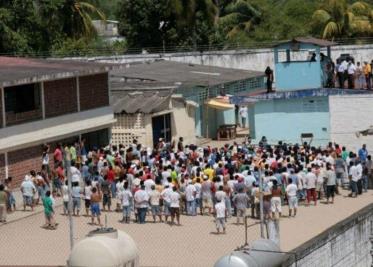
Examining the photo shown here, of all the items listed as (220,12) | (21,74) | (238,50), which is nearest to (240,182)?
(21,74)

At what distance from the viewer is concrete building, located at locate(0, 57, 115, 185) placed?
31594 millimetres

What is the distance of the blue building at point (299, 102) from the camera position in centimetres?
3953

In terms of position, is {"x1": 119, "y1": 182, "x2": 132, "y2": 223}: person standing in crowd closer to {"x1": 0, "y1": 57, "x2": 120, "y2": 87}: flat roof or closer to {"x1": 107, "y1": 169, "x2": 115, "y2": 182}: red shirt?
{"x1": 107, "y1": 169, "x2": 115, "y2": 182}: red shirt

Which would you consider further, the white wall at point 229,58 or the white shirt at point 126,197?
the white wall at point 229,58

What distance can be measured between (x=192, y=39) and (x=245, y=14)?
26.6 ft

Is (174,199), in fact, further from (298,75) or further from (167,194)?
(298,75)

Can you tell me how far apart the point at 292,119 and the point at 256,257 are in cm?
2409

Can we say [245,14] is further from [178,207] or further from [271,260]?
[271,260]

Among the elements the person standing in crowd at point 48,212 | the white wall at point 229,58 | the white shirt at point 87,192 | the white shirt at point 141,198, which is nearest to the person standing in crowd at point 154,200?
the white shirt at point 141,198

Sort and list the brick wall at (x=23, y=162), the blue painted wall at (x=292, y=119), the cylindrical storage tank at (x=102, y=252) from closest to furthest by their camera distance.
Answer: the cylindrical storage tank at (x=102, y=252)
the brick wall at (x=23, y=162)
the blue painted wall at (x=292, y=119)

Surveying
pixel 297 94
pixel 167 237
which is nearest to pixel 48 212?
pixel 167 237

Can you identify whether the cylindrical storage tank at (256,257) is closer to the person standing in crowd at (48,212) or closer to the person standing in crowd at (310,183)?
the person standing in crowd at (48,212)

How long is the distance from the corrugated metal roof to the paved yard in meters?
10.3

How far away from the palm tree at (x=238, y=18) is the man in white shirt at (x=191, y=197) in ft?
133
